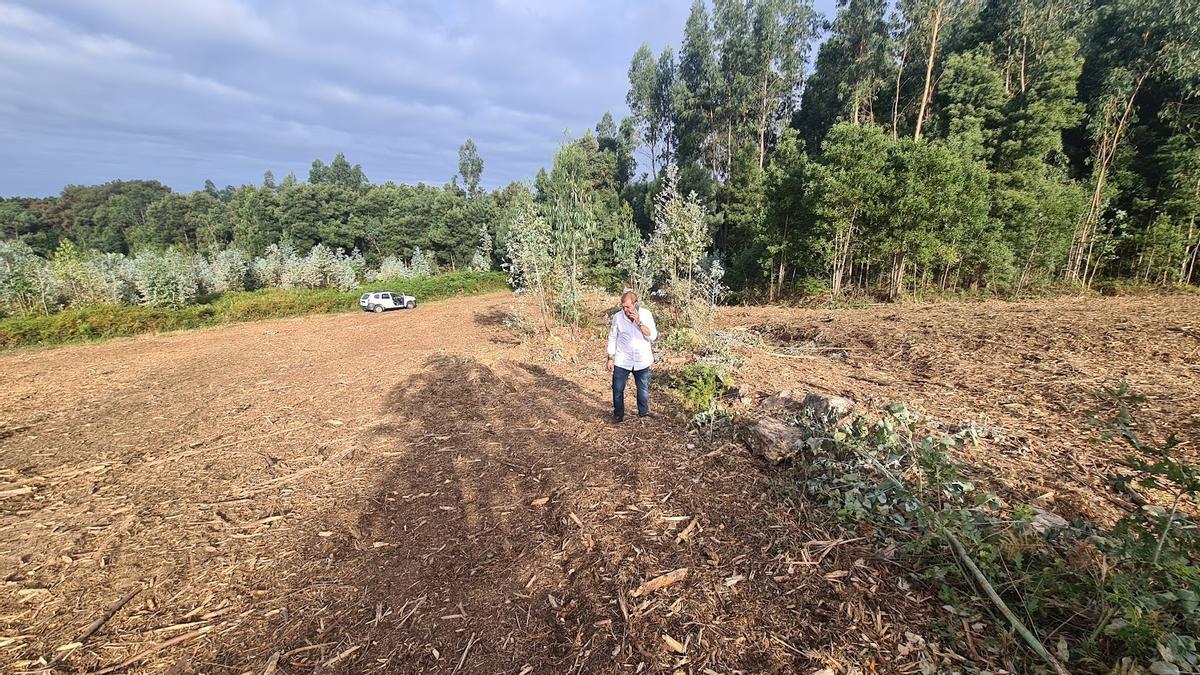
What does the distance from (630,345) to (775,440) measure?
5.75 ft

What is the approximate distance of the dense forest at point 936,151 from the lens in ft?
48.9

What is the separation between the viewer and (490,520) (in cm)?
326

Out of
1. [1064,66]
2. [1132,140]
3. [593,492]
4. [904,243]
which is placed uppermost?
[1064,66]

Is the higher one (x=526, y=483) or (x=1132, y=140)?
(x=1132, y=140)

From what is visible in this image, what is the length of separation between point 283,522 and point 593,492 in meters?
2.40

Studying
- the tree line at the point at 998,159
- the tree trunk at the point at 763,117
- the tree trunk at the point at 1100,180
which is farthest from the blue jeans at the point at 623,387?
the tree trunk at the point at 763,117

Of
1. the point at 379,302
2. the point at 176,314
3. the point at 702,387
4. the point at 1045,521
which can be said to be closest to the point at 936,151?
the point at 702,387

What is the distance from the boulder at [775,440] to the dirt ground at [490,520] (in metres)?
0.16

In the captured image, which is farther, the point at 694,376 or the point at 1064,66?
the point at 1064,66

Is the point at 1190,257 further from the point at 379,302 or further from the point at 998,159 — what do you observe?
the point at 379,302

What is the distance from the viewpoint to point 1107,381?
4.59 m

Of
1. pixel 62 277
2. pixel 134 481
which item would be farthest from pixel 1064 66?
pixel 62 277

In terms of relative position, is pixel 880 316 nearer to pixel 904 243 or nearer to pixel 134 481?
pixel 904 243

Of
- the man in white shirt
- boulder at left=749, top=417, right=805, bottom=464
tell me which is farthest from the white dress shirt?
boulder at left=749, top=417, right=805, bottom=464
